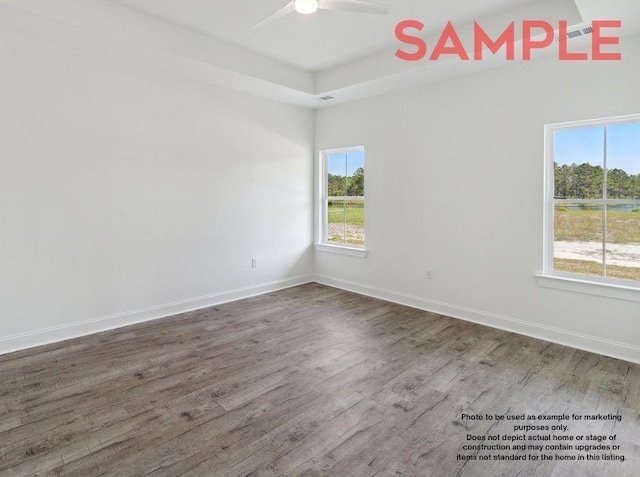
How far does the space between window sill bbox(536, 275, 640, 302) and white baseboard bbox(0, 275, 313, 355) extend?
3342 mm

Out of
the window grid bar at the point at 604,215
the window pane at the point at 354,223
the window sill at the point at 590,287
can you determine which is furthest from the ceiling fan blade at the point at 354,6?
the window pane at the point at 354,223

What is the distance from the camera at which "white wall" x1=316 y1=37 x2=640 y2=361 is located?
312 centimetres

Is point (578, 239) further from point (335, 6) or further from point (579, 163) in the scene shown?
point (335, 6)

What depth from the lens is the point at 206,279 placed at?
4426 mm

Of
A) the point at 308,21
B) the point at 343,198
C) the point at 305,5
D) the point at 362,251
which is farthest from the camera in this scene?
the point at 343,198

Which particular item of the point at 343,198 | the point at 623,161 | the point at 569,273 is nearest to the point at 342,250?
the point at 343,198

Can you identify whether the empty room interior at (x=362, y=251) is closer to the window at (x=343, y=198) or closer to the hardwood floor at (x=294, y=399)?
the hardwood floor at (x=294, y=399)

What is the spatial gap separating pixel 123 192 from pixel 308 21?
2482 millimetres

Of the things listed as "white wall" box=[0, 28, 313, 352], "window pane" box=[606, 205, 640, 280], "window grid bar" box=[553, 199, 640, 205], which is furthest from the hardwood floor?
"window grid bar" box=[553, 199, 640, 205]

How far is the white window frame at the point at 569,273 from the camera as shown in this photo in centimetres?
302

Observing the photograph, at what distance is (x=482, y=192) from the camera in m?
3.80

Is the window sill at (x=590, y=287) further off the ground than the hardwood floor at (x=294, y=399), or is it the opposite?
the window sill at (x=590, y=287)

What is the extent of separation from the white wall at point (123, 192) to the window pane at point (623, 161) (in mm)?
3695

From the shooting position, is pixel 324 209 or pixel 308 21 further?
pixel 324 209
